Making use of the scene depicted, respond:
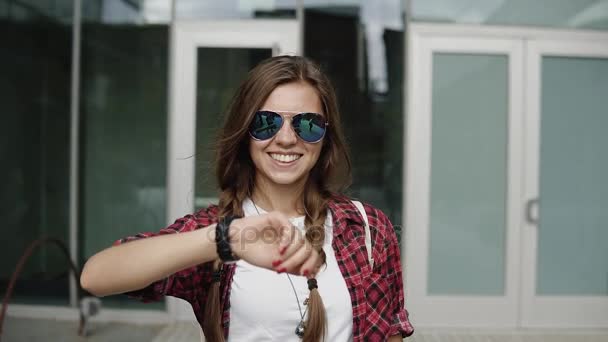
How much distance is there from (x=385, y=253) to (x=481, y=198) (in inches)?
140

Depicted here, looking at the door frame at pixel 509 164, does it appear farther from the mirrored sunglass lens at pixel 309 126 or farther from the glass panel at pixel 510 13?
the mirrored sunglass lens at pixel 309 126

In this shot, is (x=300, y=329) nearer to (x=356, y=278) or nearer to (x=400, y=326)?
(x=356, y=278)

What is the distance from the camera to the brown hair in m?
1.22

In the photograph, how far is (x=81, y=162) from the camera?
4.87 meters

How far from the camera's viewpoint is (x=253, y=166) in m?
1.47

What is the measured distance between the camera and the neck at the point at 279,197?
1427mm

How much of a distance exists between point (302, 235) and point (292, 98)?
0.40 meters

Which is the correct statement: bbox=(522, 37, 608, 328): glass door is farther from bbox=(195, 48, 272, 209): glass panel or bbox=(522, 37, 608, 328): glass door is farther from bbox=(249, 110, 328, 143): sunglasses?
bbox=(249, 110, 328, 143): sunglasses

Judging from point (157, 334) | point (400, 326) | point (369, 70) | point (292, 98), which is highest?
point (369, 70)

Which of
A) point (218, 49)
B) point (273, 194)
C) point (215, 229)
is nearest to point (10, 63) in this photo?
point (218, 49)

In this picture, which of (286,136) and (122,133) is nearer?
(286,136)

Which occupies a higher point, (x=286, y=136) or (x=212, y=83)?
(x=212, y=83)

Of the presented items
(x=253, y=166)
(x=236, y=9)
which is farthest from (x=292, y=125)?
(x=236, y=9)

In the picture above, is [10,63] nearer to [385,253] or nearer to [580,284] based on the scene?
[385,253]
